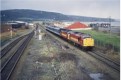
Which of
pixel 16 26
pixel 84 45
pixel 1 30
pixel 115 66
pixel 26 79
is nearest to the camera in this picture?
pixel 26 79

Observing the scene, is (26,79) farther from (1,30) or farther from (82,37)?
(1,30)

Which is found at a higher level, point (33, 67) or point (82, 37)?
point (82, 37)

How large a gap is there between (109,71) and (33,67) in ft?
28.5

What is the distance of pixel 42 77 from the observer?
2014 centimetres

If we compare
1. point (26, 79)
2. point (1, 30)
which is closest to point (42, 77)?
point (26, 79)

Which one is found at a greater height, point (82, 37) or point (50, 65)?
point (82, 37)

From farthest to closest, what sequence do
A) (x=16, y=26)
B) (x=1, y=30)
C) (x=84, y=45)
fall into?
(x=16, y=26) → (x=1, y=30) → (x=84, y=45)

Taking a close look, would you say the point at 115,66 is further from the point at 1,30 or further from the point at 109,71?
the point at 1,30

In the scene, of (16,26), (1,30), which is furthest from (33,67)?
(16,26)

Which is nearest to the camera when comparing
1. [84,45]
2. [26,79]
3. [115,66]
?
[26,79]

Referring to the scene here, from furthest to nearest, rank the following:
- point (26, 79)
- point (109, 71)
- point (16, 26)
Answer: point (16, 26), point (109, 71), point (26, 79)

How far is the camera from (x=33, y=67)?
2495 cm

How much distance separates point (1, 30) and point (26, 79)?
57.5 m

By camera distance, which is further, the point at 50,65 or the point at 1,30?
the point at 1,30
